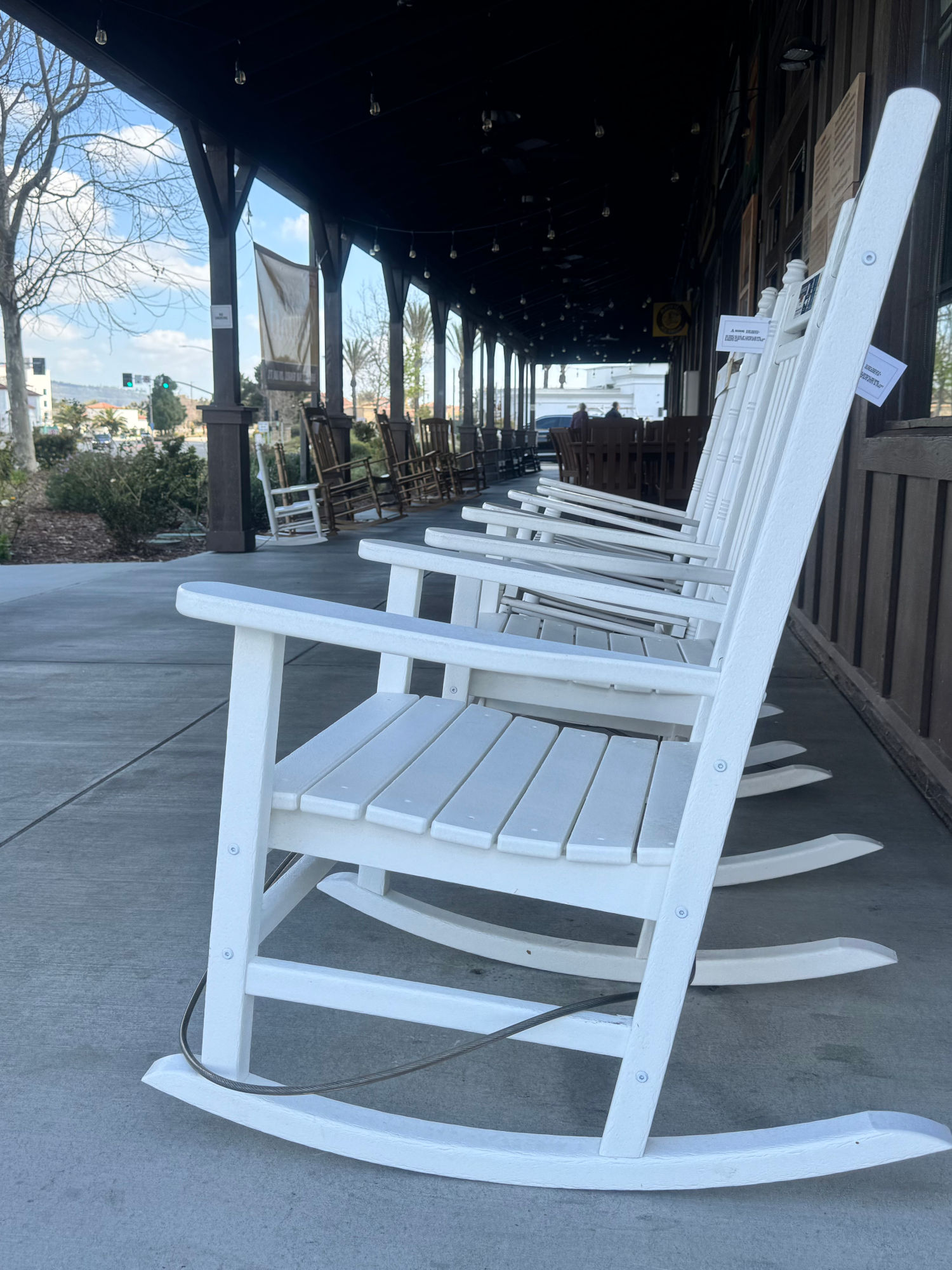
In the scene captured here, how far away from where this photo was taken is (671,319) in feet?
42.9

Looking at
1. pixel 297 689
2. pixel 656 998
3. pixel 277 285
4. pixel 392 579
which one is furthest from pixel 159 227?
pixel 656 998

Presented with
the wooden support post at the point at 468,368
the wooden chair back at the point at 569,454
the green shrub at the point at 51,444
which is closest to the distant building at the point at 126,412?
the green shrub at the point at 51,444

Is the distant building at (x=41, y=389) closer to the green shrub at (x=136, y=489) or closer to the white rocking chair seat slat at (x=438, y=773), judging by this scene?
the green shrub at (x=136, y=489)

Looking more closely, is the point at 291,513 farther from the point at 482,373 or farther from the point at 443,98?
the point at 482,373

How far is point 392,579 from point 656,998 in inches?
32.7

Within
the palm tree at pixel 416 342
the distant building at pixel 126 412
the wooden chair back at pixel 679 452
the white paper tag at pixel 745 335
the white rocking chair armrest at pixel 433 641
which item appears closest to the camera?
the white rocking chair armrest at pixel 433 641

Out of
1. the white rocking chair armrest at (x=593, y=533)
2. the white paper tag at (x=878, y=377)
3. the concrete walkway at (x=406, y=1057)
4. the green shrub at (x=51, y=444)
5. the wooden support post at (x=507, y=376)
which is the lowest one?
the concrete walkway at (x=406, y=1057)

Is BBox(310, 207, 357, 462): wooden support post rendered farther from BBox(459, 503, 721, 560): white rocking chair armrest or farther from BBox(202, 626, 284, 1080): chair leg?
BBox(202, 626, 284, 1080): chair leg

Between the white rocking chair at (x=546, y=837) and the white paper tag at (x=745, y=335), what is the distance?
109 cm

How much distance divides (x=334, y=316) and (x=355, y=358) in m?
14.5

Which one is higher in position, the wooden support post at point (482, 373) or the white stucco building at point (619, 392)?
the white stucco building at point (619, 392)

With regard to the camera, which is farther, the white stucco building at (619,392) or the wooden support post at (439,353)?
the white stucco building at (619,392)

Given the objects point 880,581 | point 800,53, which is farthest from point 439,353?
point 880,581

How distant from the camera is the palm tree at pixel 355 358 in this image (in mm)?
23875
